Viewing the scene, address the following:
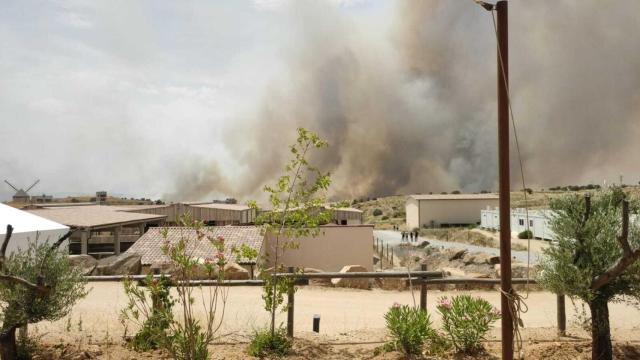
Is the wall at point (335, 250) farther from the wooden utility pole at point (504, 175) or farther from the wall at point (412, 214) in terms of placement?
the wall at point (412, 214)

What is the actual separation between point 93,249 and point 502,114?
112 ft

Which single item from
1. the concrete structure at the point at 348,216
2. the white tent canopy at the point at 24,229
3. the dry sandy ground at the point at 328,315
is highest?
the concrete structure at the point at 348,216

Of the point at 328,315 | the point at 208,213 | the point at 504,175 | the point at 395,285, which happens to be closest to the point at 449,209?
the point at 208,213

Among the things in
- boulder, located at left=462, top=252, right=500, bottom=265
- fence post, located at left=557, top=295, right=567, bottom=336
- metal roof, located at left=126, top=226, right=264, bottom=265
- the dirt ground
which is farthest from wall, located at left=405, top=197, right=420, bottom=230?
fence post, located at left=557, top=295, right=567, bottom=336

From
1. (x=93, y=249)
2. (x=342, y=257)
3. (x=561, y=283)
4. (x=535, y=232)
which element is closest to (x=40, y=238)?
(x=561, y=283)

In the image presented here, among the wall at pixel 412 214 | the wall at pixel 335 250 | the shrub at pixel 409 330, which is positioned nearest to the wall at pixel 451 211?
the wall at pixel 412 214

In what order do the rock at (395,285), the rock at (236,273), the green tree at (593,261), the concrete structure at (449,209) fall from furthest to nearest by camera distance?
the concrete structure at (449,209), the rock at (395,285), the rock at (236,273), the green tree at (593,261)

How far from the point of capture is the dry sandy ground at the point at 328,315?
10.2 metres

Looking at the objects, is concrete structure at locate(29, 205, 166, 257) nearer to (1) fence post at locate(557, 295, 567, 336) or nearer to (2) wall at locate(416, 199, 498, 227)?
(1) fence post at locate(557, 295, 567, 336)

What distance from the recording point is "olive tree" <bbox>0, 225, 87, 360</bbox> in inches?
304

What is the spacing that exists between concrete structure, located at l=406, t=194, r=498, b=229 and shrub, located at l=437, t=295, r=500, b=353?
196 feet

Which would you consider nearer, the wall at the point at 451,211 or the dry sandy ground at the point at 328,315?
the dry sandy ground at the point at 328,315

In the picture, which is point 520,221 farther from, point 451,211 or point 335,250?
point 335,250

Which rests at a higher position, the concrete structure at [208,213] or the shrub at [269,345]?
the concrete structure at [208,213]
